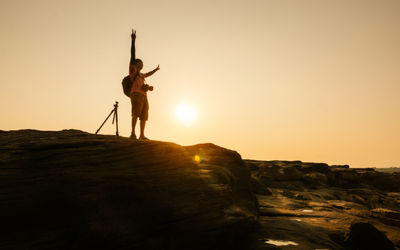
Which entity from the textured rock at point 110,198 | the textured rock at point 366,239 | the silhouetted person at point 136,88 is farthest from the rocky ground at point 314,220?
the silhouetted person at point 136,88

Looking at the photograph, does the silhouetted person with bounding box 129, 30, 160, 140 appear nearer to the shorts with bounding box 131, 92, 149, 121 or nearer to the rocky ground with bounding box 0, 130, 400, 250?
the shorts with bounding box 131, 92, 149, 121

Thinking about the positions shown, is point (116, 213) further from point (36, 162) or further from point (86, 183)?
point (36, 162)

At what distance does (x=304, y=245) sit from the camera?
6.53 meters

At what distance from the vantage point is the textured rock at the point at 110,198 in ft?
14.1

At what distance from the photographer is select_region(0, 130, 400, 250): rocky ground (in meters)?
4.33

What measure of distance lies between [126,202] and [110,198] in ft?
1.24

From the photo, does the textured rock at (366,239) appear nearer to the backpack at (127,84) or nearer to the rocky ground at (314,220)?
the rocky ground at (314,220)

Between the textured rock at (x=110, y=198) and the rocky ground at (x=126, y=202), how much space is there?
0.06ft

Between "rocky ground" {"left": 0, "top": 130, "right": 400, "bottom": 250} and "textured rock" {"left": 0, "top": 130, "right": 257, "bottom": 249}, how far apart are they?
0.06 ft

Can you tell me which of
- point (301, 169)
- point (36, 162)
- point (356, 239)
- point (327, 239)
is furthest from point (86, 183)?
point (301, 169)

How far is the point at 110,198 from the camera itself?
193 inches

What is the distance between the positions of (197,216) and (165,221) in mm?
893

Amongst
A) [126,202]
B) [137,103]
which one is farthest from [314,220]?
[137,103]

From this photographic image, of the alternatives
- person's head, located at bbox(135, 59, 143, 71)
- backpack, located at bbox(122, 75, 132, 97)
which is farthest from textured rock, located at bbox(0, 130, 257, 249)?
person's head, located at bbox(135, 59, 143, 71)
